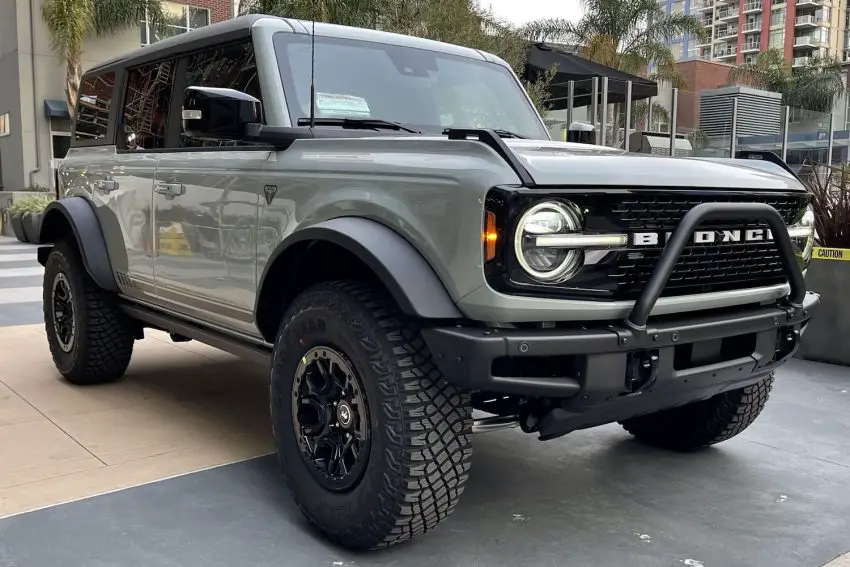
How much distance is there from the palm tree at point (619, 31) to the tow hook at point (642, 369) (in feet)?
65.4

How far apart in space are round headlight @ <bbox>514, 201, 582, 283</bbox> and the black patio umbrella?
8.95 meters

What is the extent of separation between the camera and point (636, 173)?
2.59 metres

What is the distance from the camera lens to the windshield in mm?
3484

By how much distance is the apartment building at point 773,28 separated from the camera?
91.4m

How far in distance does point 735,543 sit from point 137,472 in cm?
255

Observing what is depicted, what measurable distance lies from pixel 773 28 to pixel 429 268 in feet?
354

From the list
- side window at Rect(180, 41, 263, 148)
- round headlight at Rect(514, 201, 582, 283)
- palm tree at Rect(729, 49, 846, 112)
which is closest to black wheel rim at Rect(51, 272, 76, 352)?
side window at Rect(180, 41, 263, 148)

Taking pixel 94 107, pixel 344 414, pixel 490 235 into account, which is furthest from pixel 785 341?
pixel 94 107

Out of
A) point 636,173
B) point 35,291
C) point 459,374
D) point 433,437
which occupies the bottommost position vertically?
point 35,291

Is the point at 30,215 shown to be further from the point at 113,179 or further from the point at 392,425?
the point at 392,425

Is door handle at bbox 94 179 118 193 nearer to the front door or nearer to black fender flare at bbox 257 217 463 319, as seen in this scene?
the front door

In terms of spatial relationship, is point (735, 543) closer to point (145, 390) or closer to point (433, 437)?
point (433, 437)

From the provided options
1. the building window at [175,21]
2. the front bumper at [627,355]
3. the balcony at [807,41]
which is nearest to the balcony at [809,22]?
the balcony at [807,41]

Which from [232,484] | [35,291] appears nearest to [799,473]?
[232,484]
